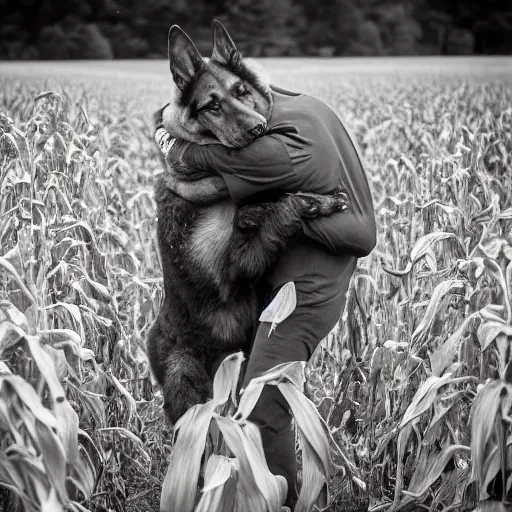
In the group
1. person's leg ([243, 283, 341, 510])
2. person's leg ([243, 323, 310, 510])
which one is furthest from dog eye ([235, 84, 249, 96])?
person's leg ([243, 323, 310, 510])

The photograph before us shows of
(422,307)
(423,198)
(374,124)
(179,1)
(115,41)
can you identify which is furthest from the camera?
(374,124)

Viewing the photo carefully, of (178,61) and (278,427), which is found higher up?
(178,61)

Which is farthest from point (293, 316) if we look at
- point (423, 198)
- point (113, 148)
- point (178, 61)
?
point (113, 148)

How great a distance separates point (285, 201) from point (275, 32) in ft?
15.9

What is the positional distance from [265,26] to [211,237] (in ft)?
15.3

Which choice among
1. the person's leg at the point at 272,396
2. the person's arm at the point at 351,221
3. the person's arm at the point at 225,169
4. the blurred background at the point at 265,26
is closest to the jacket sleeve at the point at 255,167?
the person's arm at the point at 225,169

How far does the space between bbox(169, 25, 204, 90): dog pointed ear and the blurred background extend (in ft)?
12.8

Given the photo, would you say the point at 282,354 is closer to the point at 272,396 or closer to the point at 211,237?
the point at 272,396

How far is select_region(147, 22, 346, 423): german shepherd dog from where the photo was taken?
95.4 inches

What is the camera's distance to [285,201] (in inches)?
95.9

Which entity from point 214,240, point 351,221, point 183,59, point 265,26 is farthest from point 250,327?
point 265,26

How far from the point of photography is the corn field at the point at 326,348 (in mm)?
1869

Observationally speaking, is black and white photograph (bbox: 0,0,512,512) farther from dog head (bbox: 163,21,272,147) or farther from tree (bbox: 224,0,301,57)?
tree (bbox: 224,0,301,57)

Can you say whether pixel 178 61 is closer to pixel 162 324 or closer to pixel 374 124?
pixel 162 324
